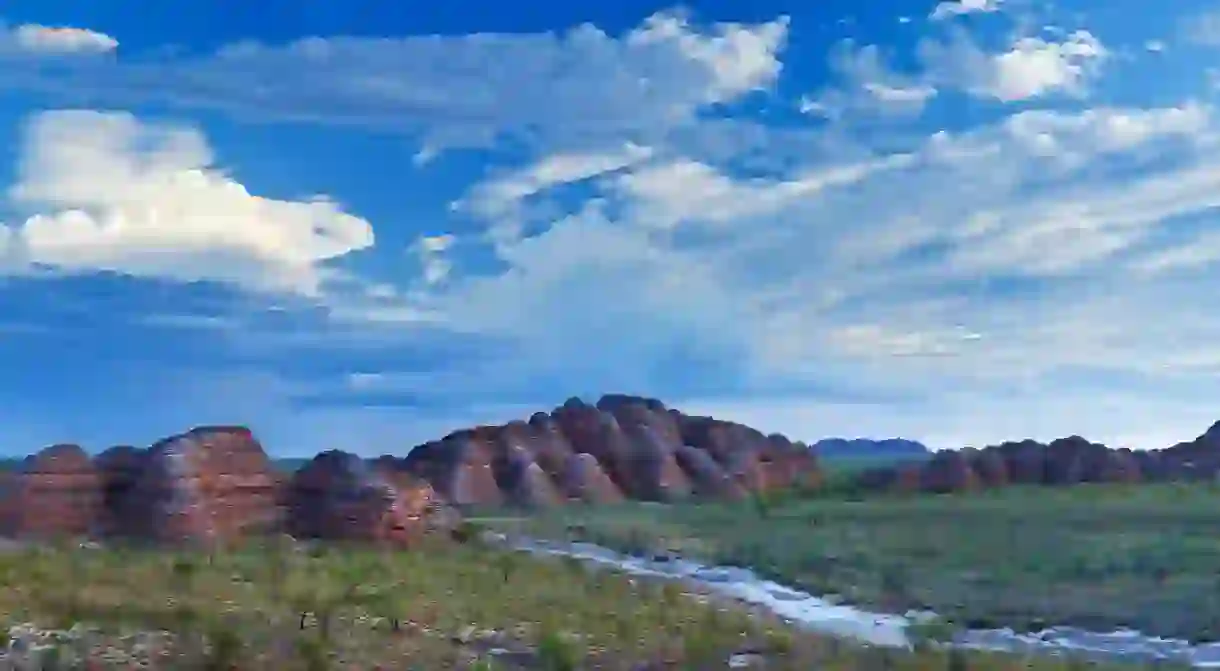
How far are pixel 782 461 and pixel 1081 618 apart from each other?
84.6 metres

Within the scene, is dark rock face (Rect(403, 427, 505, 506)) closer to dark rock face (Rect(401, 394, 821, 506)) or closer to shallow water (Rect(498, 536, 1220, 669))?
dark rock face (Rect(401, 394, 821, 506))

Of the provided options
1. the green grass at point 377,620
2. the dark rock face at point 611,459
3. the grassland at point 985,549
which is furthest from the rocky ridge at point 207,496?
the dark rock face at point 611,459

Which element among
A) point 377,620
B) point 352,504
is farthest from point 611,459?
point 377,620

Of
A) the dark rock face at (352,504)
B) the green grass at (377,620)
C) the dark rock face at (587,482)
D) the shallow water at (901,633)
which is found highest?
the dark rock face at (587,482)

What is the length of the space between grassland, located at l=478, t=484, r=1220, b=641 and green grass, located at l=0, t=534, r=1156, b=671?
5881 millimetres

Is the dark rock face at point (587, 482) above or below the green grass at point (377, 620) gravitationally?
above

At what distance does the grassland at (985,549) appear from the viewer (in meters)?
27.1

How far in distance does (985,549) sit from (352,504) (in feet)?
66.5

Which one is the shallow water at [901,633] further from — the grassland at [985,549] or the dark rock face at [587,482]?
the dark rock face at [587,482]

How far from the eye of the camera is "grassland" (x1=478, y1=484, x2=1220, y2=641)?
27141mm

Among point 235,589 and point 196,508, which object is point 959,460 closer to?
point 196,508

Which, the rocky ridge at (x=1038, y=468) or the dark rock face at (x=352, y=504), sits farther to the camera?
the rocky ridge at (x=1038, y=468)

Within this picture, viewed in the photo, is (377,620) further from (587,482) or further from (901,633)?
(587,482)

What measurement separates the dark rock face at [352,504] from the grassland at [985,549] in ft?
34.8
